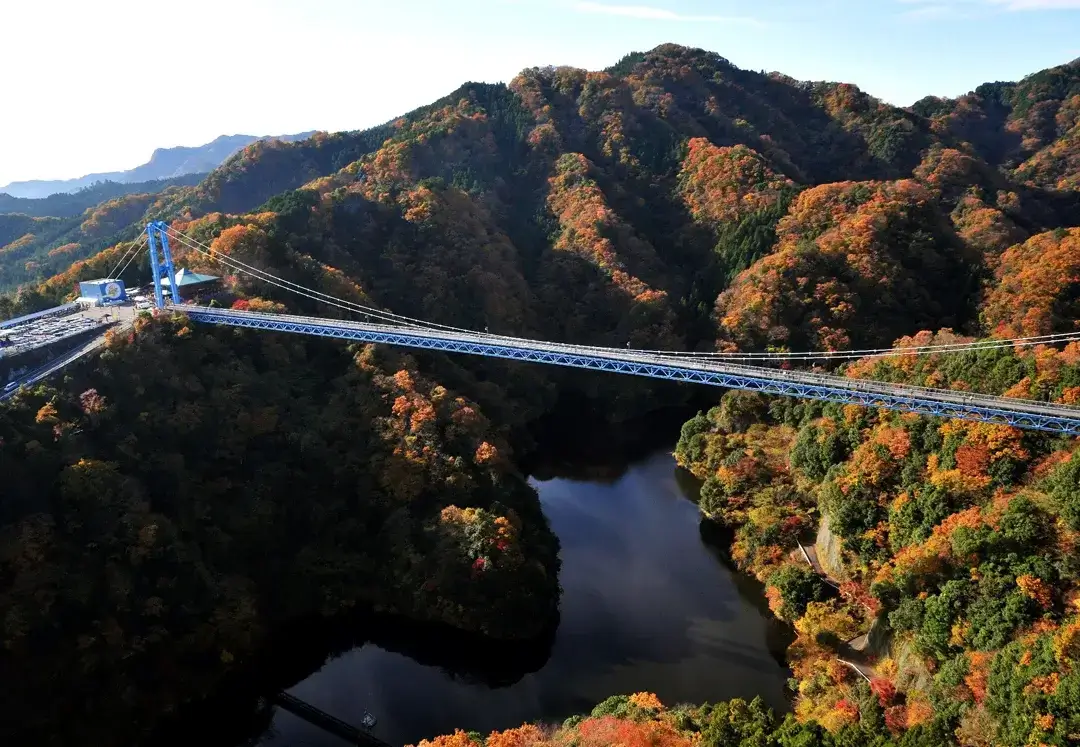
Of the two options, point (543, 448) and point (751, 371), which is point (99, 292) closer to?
point (543, 448)

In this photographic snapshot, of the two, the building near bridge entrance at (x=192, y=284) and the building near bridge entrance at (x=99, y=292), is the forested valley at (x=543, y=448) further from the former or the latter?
the building near bridge entrance at (x=99, y=292)

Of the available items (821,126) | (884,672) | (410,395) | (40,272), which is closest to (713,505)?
(884,672)

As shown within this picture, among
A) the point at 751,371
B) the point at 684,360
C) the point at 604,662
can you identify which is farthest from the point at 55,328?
the point at 751,371

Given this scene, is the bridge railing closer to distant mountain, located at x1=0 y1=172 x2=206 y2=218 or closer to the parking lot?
the parking lot

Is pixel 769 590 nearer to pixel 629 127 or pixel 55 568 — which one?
pixel 55 568

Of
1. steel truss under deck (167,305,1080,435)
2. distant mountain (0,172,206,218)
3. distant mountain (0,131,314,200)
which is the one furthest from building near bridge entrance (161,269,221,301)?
distant mountain (0,131,314,200)
